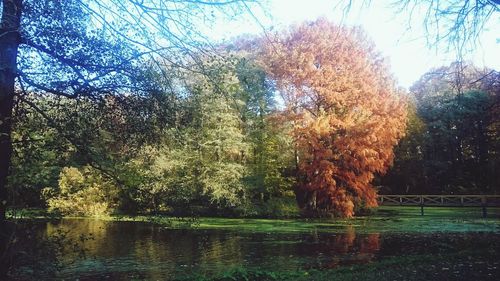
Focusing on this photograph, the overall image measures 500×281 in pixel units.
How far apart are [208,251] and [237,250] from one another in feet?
3.06

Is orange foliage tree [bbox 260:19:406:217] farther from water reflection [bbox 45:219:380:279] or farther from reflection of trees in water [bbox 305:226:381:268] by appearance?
reflection of trees in water [bbox 305:226:381:268]

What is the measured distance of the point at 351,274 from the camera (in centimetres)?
914

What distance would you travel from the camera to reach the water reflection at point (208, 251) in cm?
1125

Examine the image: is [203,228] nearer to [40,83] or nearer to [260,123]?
[260,123]

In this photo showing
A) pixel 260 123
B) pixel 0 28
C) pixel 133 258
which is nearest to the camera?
pixel 0 28

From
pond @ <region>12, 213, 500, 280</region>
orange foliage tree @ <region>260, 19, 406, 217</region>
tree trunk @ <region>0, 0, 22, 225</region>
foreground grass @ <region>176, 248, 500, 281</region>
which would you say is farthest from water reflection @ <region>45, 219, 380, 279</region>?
orange foliage tree @ <region>260, 19, 406, 217</region>

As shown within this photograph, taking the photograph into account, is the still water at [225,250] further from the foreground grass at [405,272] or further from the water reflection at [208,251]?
the foreground grass at [405,272]

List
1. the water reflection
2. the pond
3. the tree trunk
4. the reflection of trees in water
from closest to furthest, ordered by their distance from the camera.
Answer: the tree trunk
the pond
the water reflection
the reflection of trees in water

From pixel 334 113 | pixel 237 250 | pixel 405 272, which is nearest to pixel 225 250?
pixel 237 250

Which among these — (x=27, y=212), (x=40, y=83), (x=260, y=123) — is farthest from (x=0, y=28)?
(x=260, y=123)

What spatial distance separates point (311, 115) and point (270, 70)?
12.1ft

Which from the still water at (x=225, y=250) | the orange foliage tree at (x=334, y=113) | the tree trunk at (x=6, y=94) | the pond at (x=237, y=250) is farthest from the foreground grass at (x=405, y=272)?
the orange foliage tree at (x=334, y=113)

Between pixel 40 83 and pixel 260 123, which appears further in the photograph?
pixel 260 123

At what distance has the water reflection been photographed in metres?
11.2
